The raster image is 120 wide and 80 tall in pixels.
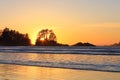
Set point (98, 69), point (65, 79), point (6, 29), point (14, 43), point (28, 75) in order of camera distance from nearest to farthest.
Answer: point (65, 79)
point (28, 75)
point (98, 69)
point (14, 43)
point (6, 29)

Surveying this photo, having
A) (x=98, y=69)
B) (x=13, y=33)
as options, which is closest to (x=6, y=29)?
(x=13, y=33)

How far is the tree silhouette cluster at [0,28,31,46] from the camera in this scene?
104m

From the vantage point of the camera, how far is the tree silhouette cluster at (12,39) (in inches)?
4090

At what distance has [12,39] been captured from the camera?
108938 mm

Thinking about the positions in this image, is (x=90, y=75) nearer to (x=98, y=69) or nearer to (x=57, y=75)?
(x=57, y=75)

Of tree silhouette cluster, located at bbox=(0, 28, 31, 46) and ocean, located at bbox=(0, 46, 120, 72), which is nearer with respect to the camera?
ocean, located at bbox=(0, 46, 120, 72)

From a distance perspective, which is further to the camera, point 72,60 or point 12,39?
point 12,39

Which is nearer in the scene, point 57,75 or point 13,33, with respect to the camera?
point 57,75

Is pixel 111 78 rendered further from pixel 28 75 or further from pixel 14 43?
pixel 14 43

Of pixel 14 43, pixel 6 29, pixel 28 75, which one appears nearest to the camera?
pixel 28 75

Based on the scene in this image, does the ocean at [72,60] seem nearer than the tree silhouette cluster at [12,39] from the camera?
Yes

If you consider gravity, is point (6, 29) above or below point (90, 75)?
above

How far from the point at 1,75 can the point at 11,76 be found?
0.59 metres

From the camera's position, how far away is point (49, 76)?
696 inches
